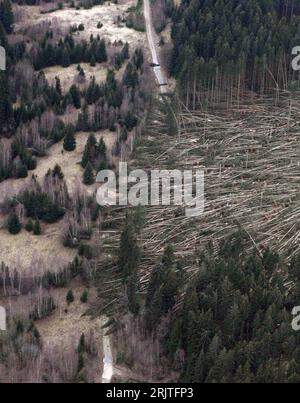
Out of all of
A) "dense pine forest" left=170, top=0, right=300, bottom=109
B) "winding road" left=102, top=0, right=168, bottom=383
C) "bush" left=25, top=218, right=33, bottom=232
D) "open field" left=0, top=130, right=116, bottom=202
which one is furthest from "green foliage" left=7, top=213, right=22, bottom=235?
"dense pine forest" left=170, top=0, right=300, bottom=109

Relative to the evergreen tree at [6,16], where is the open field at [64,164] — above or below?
below

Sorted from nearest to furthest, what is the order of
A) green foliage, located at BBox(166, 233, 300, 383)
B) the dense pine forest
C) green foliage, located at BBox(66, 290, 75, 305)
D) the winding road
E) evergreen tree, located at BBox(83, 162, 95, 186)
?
1. green foliage, located at BBox(166, 233, 300, 383)
2. the winding road
3. green foliage, located at BBox(66, 290, 75, 305)
4. evergreen tree, located at BBox(83, 162, 95, 186)
5. the dense pine forest

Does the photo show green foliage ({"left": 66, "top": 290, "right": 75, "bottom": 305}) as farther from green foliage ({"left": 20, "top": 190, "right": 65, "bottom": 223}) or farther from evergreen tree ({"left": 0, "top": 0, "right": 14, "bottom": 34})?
evergreen tree ({"left": 0, "top": 0, "right": 14, "bottom": 34})

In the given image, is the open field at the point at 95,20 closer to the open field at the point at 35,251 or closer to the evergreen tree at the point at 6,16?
the evergreen tree at the point at 6,16

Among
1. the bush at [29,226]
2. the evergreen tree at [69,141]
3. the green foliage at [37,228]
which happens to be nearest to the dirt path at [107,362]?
the green foliage at [37,228]

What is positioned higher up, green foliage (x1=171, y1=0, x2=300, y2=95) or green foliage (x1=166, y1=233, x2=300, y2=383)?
green foliage (x1=171, y1=0, x2=300, y2=95)

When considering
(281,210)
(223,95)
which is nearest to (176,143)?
(223,95)

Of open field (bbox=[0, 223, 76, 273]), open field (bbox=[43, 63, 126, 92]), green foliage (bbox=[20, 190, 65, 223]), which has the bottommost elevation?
open field (bbox=[0, 223, 76, 273])

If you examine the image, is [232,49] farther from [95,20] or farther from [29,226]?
[29,226]

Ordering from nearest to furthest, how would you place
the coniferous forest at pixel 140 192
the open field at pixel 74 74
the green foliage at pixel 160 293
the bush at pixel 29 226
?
the coniferous forest at pixel 140 192 < the green foliage at pixel 160 293 < the bush at pixel 29 226 < the open field at pixel 74 74
